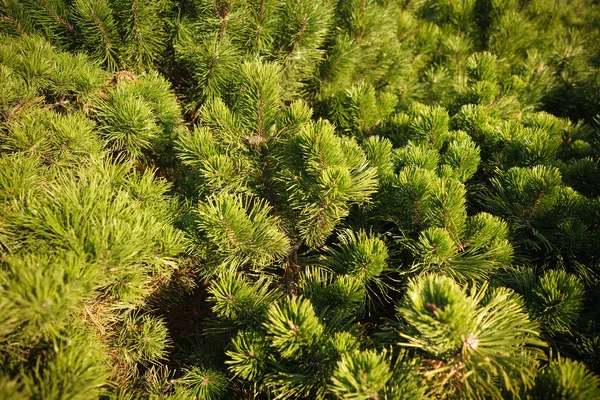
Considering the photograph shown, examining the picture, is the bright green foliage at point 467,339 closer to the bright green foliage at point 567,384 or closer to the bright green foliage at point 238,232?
the bright green foliage at point 567,384

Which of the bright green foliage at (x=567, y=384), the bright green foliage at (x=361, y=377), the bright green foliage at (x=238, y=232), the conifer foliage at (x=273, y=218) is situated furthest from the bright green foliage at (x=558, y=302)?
the bright green foliage at (x=238, y=232)

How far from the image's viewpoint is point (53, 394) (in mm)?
735

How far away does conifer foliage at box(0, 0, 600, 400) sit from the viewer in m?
0.83

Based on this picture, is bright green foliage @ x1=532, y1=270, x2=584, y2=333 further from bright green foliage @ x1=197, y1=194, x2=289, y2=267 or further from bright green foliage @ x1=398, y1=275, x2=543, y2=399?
bright green foliage @ x1=197, y1=194, x2=289, y2=267

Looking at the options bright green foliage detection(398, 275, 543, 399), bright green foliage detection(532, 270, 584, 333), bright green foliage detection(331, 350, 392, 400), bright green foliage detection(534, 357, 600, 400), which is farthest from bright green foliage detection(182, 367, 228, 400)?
bright green foliage detection(532, 270, 584, 333)

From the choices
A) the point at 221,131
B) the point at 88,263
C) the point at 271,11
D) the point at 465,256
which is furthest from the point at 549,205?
the point at 88,263


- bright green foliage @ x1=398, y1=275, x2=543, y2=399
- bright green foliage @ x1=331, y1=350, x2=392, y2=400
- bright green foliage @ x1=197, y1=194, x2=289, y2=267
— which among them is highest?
bright green foliage @ x1=398, y1=275, x2=543, y2=399

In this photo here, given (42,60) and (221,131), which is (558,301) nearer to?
(221,131)

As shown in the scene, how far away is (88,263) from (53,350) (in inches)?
8.9

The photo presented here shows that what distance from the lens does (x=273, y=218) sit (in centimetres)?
124

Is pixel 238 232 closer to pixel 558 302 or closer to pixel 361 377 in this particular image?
pixel 361 377

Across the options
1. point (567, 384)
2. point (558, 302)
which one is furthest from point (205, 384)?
point (558, 302)

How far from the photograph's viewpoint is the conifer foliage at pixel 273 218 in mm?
832

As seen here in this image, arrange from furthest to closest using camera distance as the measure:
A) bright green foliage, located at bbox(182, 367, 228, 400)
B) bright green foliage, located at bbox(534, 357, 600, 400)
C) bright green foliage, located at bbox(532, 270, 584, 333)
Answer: bright green foliage, located at bbox(182, 367, 228, 400), bright green foliage, located at bbox(532, 270, 584, 333), bright green foliage, located at bbox(534, 357, 600, 400)
